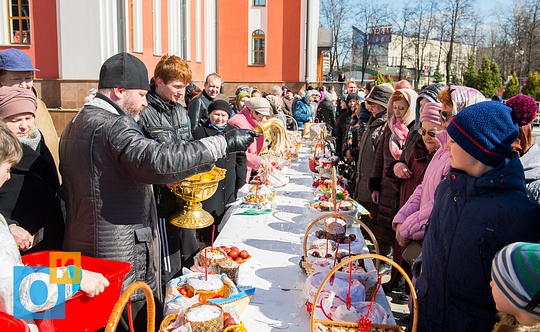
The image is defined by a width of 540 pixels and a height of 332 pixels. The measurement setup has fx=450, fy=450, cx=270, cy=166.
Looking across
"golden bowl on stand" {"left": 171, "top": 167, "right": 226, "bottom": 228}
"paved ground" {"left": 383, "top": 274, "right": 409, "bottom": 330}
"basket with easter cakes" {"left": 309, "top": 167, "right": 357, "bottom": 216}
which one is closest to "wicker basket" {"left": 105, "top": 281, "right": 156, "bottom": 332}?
"golden bowl on stand" {"left": 171, "top": 167, "right": 226, "bottom": 228}

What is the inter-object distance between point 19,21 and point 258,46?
1366 centimetres

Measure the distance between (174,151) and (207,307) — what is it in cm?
65

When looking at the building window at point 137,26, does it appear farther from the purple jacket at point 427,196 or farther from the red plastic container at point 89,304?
the red plastic container at point 89,304

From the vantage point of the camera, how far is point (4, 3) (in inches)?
451

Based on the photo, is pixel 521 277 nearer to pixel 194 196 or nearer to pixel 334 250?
pixel 334 250

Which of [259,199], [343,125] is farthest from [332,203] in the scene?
[343,125]

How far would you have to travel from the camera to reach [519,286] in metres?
1.18

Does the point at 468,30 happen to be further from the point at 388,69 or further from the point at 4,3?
the point at 4,3

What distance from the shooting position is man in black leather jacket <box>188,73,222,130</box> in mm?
5099

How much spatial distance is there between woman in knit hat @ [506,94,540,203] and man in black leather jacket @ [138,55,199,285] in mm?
1929

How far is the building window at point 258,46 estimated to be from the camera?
2345 cm

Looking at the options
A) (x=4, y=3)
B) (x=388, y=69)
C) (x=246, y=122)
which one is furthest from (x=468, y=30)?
(x=246, y=122)

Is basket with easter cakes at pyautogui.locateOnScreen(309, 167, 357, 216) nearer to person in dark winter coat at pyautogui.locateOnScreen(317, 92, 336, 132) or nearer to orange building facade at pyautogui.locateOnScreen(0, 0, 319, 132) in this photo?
person in dark winter coat at pyautogui.locateOnScreen(317, 92, 336, 132)

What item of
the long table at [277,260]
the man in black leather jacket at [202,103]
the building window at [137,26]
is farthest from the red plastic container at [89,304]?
the building window at [137,26]
